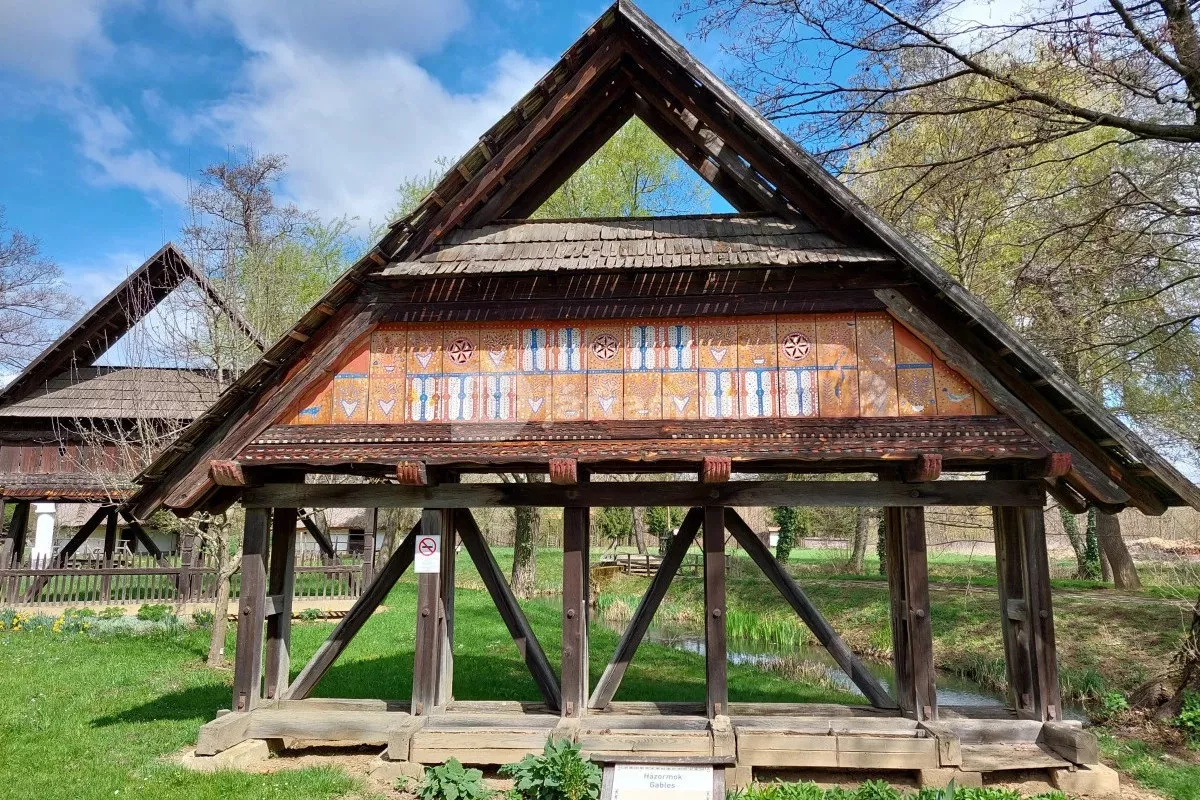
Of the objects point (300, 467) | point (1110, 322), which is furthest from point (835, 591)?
point (300, 467)

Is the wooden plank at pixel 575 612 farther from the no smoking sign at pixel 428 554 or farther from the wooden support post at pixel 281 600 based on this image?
the wooden support post at pixel 281 600

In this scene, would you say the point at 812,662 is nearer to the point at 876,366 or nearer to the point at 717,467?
the point at 876,366

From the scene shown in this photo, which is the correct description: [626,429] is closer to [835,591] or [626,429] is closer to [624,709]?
[624,709]

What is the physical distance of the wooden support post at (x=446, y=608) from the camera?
727 centimetres

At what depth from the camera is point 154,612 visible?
16.8m

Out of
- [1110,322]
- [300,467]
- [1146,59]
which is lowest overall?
[300,467]

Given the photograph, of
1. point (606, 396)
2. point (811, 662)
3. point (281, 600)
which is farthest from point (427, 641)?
point (811, 662)

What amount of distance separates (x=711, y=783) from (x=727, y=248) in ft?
14.7

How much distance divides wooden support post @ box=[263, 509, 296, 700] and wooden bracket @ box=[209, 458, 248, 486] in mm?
1188

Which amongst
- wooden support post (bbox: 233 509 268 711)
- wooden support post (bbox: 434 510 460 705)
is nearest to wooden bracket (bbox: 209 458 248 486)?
wooden support post (bbox: 233 509 268 711)

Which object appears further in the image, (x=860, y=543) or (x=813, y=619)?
(x=860, y=543)

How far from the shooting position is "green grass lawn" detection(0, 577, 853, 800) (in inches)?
246

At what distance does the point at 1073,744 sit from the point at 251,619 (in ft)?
24.1

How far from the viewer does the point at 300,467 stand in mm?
7203
